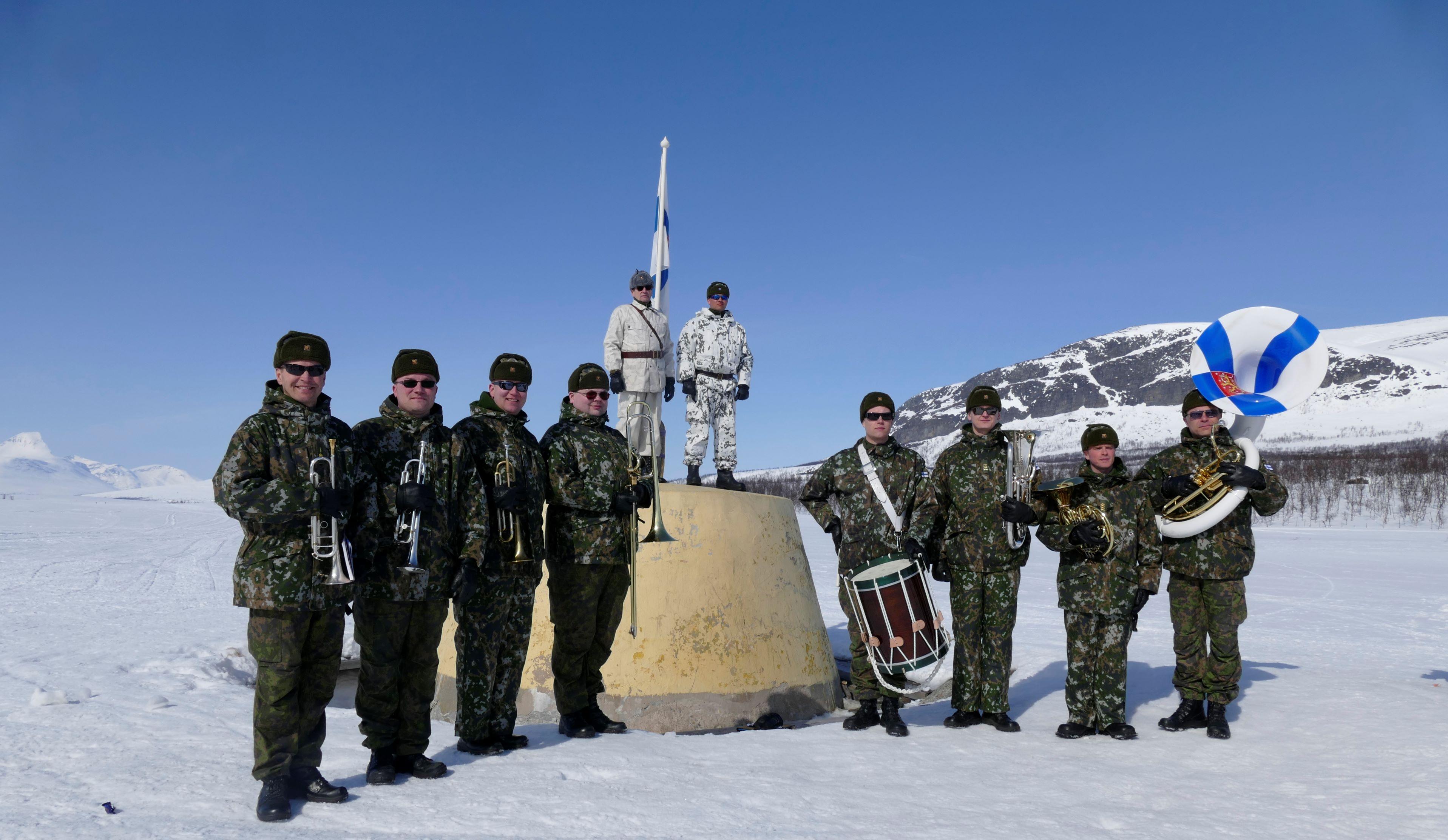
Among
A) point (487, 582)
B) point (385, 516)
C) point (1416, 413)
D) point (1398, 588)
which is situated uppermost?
point (1416, 413)

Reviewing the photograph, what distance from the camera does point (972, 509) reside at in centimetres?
604

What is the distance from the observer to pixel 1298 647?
10602mm

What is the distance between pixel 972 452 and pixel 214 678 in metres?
6.66

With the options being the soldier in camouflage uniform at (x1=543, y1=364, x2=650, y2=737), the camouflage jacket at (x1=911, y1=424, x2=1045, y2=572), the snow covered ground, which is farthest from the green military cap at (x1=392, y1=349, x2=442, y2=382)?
the camouflage jacket at (x1=911, y1=424, x2=1045, y2=572)

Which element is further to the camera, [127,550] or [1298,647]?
[127,550]

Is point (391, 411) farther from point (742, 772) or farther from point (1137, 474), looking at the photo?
point (1137, 474)

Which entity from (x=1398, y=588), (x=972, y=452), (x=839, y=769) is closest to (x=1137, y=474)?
(x=972, y=452)

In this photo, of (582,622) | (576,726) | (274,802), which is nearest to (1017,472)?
(582,622)

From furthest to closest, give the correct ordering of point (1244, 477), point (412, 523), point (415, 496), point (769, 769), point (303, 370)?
point (1244, 477), point (769, 769), point (412, 523), point (415, 496), point (303, 370)

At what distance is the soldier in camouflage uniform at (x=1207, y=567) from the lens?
5.84 m

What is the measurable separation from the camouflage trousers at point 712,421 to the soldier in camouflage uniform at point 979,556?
3.23 metres

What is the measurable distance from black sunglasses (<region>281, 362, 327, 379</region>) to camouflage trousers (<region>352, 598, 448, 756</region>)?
1.10 metres

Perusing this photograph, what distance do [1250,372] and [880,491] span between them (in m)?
2.68

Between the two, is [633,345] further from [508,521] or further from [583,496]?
[508,521]
